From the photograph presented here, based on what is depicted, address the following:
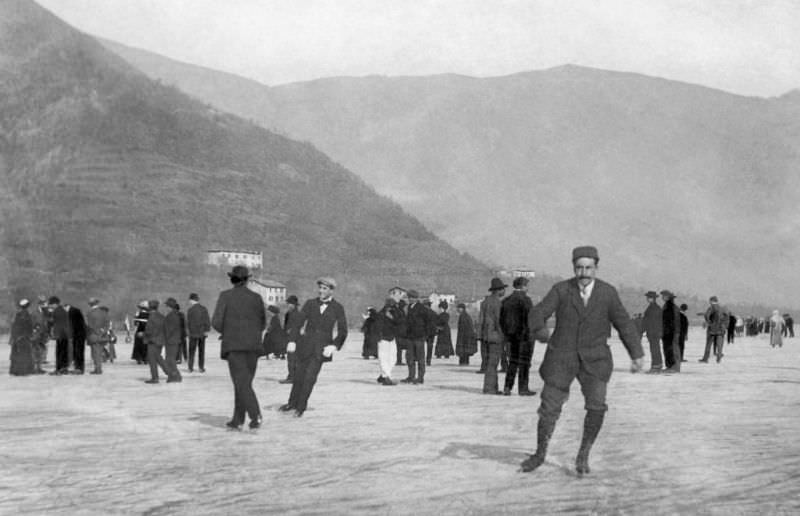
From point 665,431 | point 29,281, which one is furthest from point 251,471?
point 29,281

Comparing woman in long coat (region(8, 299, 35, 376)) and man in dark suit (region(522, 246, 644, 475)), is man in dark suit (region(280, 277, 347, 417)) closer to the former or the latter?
man in dark suit (region(522, 246, 644, 475))

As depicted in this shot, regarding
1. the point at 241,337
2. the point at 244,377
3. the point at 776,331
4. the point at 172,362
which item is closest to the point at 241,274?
the point at 241,337

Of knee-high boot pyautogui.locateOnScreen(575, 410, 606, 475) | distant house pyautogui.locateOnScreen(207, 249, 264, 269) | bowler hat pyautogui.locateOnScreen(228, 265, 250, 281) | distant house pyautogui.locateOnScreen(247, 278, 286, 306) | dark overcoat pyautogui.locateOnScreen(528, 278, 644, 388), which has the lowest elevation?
knee-high boot pyautogui.locateOnScreen(575, 410, 606, 475)

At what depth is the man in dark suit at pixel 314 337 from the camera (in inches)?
550

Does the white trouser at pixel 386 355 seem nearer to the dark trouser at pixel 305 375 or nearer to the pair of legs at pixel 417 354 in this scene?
the pair of legs at pixel 417 354

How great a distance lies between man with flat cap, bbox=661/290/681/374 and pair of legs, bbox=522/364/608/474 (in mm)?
15880

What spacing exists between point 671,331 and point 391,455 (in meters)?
15.9

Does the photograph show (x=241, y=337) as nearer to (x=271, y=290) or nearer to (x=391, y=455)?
(x=391, y=455)

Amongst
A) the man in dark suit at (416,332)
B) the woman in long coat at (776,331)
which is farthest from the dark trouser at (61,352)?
the woman in long coat at (776,331)

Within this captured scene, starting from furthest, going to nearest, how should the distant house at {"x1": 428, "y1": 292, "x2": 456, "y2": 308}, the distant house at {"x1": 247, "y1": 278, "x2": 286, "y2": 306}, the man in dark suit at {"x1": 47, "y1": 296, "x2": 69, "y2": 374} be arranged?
the distant house at {"x1": 428, "y1": 292, "x2": 456, "y2": 308} < the distant house at {"x1": 247, "y1": 278, "x2": 286, "y2": 306} < the man in dark suit at {"x1": 47, "y1": 296, "x2": 69, "y2": 374}

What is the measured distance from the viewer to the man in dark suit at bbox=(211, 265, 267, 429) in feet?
40.6

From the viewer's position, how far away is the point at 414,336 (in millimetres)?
20812

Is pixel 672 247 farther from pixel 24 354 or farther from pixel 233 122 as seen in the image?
Result: pixel 24 354

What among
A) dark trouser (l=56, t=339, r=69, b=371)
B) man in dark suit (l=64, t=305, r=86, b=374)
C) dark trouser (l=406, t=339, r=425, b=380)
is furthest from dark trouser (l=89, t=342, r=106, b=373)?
dark trouser (l=406, t=339, r=425, b=380)
